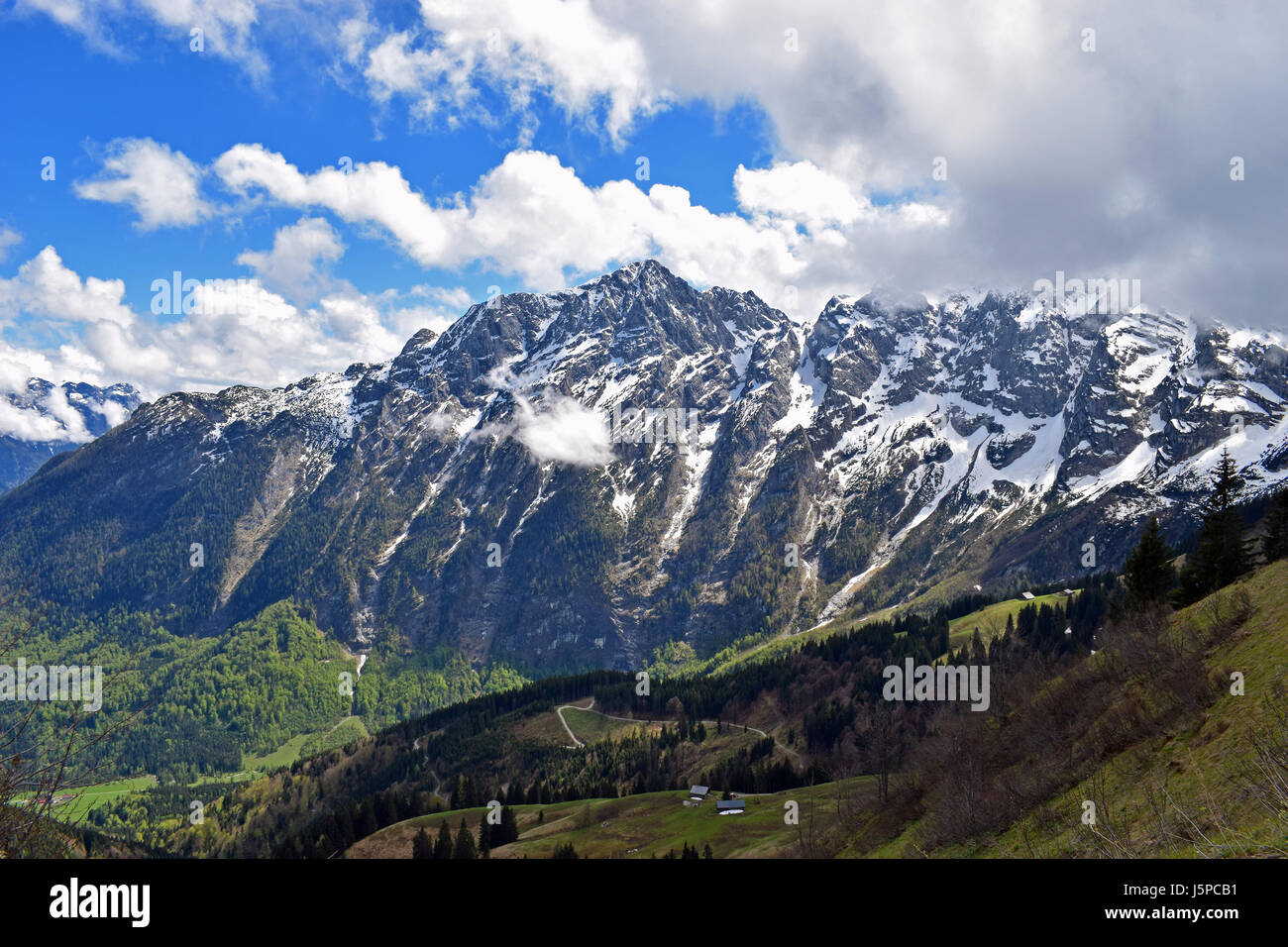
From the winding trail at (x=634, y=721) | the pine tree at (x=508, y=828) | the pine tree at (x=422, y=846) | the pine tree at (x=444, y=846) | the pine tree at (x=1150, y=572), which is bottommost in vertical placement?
the pine tree at (x=508, y=828)

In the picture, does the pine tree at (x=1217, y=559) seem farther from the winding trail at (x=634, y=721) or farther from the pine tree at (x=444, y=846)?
the pine tree at (x=444, y=846)

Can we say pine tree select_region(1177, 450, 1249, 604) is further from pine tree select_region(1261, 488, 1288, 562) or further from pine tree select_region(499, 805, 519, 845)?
pine tree select_region(499, 805, 519, 845)

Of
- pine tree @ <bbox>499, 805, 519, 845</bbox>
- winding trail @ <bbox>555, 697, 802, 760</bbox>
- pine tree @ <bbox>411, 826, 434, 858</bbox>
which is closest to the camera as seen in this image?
pine tree @ <bbox>411, 826, 434, 858</bbox>

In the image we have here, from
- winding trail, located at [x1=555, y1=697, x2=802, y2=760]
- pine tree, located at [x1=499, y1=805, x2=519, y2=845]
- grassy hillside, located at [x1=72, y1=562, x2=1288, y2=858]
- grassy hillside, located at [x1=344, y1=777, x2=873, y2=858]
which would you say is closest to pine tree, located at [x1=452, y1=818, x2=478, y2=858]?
grassy hillside, located at [x1=344, y1=777, x2=873, y2=858]

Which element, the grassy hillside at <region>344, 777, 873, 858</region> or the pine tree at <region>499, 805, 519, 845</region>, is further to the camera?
the pine tree at <region>499, 805, 519, 845</region>

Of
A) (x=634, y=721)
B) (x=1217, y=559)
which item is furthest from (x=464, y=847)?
(x=1217, y=559)

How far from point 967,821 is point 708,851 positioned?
39472 millimetres

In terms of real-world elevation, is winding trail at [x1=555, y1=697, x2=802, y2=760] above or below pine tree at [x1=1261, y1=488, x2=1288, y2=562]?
below

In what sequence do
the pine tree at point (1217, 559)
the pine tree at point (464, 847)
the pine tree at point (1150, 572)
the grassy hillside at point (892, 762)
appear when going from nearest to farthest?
the grassy hillside at point (892, 762), the pine tree at point (1217, 559), the pine tree at point (1150, 572), the pine tree at point (464, 847)

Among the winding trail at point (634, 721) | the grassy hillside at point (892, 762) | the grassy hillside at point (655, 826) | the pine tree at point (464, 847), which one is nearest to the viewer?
the grassy hillside at point (892, 762)

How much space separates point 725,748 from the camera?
502 ft

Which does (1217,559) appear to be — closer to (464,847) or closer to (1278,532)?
(1278,532)

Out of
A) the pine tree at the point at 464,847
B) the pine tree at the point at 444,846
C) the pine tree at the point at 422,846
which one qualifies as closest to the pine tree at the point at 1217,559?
the pine tree at the point at 464,847
